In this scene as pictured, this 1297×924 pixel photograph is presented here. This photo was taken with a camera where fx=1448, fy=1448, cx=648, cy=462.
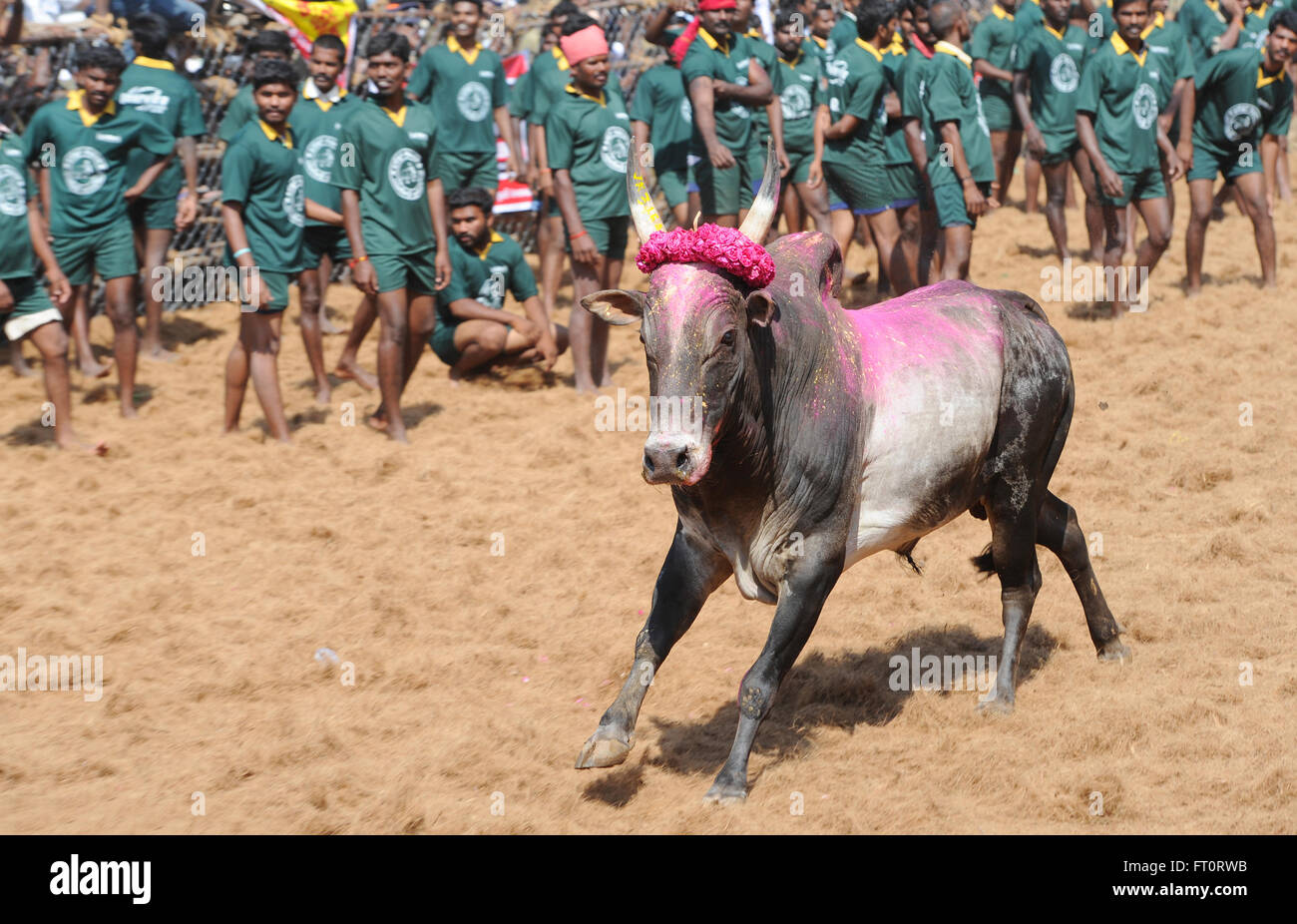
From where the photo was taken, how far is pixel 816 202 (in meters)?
10.5

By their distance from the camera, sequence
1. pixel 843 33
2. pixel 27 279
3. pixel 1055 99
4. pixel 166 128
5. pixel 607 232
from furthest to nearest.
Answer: pixel 843 33 → pixel 1055 99 → pixel 607 232 → pixel 166 128 → pixel 27 279

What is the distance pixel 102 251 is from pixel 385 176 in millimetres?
1860

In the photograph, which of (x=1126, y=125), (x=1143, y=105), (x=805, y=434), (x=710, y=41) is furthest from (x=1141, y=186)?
(x=805, y=434)

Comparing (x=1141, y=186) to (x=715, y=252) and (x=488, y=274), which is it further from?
(x=715, y=252)

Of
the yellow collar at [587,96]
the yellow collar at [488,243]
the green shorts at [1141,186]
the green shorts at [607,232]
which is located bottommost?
the yellow collar at [488,243]

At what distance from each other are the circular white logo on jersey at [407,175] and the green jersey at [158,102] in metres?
1.81

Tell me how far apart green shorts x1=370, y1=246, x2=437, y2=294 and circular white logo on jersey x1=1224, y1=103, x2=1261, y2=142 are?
5.81m

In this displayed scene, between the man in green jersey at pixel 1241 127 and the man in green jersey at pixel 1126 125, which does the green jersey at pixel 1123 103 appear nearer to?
the man in green jersey at pixel 1126 125

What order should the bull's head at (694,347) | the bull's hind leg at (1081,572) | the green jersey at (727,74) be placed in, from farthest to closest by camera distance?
the green jersey at (727,74) → the bull's hind leg at (1081,572) → the bull's head at (694,347)

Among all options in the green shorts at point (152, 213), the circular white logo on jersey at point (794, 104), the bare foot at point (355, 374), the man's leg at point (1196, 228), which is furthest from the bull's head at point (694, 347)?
the man's leg at point (1196, 228)

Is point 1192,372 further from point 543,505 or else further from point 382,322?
point 382,322

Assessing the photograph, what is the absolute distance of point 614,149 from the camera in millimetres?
9469

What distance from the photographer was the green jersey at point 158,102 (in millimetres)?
9242

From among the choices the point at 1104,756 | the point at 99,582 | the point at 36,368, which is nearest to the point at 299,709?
the point at 99,582
